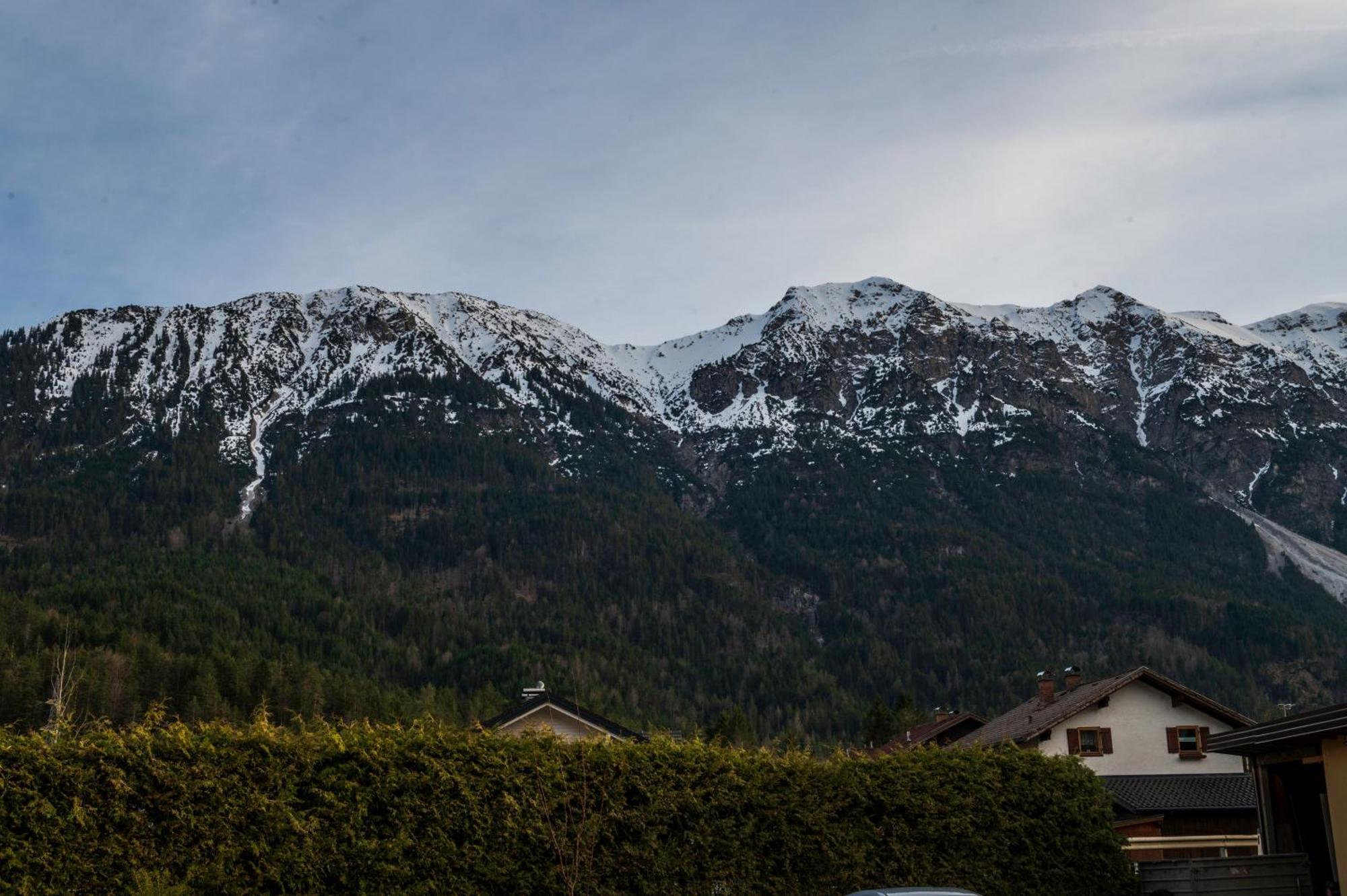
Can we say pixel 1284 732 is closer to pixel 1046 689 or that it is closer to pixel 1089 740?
pixel 1089 740

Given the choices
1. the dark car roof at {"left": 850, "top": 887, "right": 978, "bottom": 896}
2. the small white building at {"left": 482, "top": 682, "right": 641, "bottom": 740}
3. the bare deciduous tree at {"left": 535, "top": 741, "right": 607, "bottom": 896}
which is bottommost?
the dark car roof at {"left": 850, "top": 887, "right": 978, "bottom": 896}

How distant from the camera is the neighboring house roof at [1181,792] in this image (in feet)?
128

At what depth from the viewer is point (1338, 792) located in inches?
805

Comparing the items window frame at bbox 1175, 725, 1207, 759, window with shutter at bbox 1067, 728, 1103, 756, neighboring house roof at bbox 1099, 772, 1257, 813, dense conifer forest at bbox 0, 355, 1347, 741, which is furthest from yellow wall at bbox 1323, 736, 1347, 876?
dense conifer forest at bbox 0, 355, 1347, 741

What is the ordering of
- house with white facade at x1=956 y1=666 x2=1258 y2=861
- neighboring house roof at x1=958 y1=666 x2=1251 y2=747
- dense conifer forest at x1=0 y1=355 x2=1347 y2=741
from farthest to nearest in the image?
dense conifer forest at x1=0 y1=355 x2=1347 y2=741
neighboring house roof at x1=958 y1=666 x2=1251 y2=747
house with white facade at x1=956 y1=666 x2=1258 y2=861

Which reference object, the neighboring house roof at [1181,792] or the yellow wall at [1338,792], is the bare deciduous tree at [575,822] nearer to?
the yellow wall at [1338,792]

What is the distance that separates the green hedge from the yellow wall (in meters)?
4.14

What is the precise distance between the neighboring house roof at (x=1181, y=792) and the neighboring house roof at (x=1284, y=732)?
1457 centimetres

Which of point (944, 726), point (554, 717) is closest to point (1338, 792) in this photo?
point (554, 717)

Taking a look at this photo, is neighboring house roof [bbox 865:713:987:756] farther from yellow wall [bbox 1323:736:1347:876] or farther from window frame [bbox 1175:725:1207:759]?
yellow wall [bbox 1323:736:1347:876]

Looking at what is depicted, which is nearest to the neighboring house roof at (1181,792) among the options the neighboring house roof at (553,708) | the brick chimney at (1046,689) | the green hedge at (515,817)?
the brick chimney at (1046,689)

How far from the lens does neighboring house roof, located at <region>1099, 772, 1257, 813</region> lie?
3909 cm

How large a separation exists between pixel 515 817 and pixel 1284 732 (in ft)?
44.8

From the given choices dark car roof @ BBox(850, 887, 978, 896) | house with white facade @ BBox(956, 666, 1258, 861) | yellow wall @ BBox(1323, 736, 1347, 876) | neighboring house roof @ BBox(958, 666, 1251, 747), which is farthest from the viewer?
neighboring house roof @ BBox(958, 666, 1251, 747)
